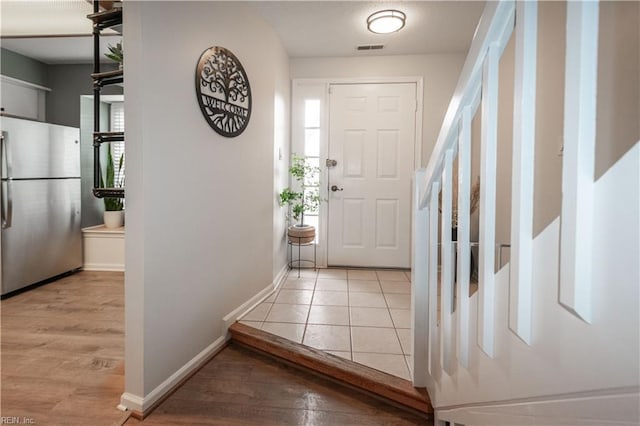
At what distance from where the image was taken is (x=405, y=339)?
216 cm

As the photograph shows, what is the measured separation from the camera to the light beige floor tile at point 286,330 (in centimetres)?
219

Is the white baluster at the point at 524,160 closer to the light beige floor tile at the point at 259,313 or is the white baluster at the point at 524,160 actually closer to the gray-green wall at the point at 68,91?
the light beige floor tile at the point at 259,313

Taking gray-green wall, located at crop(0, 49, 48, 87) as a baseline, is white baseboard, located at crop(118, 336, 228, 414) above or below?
below

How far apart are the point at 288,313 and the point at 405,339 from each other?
0.85 meters

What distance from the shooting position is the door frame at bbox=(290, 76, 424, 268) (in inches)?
150

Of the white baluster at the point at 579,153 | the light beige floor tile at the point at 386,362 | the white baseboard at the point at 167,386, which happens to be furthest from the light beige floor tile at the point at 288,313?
the white baluster at the point at 579,153

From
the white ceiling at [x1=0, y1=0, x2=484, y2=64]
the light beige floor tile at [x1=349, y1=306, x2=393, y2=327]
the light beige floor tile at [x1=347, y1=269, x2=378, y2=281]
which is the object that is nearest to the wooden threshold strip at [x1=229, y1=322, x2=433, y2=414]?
the light beige floor tile at [x1=349, y1=306, x2=393, y2=327]

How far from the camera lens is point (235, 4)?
2393 millimetres

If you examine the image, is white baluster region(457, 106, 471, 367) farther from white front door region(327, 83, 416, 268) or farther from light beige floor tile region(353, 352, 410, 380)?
white front door region(327, 83, 416, 268)

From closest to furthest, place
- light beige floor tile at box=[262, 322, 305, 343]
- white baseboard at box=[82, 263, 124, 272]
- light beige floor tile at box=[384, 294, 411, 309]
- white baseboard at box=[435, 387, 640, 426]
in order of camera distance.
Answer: white baseboard at box=[435, 387, 640, 426] < light beige floor tile at box=[262, 322, 305, 343] < light beige floor tile at box=[384, 294, 411, 309] < white baseboard at box=[82, 263, 124, 272]

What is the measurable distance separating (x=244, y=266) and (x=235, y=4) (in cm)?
179

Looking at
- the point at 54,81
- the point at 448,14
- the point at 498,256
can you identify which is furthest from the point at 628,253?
the point at 54,81

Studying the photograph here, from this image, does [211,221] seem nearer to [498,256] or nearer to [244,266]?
[244,266]

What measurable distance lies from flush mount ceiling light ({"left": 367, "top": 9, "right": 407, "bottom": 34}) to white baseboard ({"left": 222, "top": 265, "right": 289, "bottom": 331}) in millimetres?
2290
